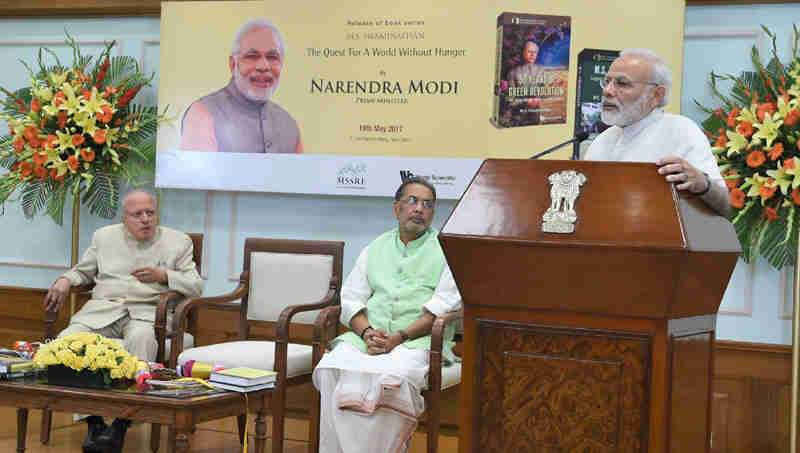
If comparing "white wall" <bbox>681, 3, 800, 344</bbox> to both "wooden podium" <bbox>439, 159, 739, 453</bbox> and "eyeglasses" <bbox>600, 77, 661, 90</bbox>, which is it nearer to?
"eyeglasses" <bbox>600, 77, 661, 90</bbox>

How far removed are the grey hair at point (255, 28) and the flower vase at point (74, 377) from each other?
2.16 meters

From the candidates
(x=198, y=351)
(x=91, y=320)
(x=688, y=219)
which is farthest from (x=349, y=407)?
(x=688, y=219)

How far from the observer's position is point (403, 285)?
168 inches

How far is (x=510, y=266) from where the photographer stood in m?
2.16

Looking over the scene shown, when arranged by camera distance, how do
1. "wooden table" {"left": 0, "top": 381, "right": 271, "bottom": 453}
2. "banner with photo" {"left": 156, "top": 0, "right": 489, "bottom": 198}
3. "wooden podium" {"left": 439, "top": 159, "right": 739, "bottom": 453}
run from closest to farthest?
"wooden podium" {"left": 439, "top": 159, "right": 739, "bottom": 453}, "wooden table" {"left": 0, "top": 381, "right": 271, "bottom": 453}, "banner with photo" {"left": 156, "top": 0, "right": 489, "bottom": 198}

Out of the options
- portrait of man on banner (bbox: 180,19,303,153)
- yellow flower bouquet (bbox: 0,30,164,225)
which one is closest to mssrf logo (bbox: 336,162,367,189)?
portrait of man on banner (bbox: 180,19,303,153)

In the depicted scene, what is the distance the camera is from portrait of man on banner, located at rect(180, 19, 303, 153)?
520cm

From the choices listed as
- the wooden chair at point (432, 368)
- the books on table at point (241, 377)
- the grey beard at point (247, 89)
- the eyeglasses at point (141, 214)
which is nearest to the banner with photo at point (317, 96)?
the grey beard at point (247, 89)

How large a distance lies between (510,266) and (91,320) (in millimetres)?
3202

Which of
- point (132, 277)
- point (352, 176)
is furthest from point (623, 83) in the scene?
point (132, 277)

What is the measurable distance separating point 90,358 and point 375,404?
1.13 meters

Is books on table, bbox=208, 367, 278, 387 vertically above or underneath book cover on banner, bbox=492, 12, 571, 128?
underneath

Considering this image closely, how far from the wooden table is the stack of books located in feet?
0.12

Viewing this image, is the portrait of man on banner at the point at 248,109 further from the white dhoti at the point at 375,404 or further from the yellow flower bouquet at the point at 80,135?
the white dhoti at the point at 375,404
